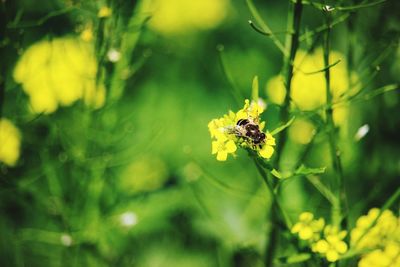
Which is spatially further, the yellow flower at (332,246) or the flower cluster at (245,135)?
the yellow flower at (332,246)

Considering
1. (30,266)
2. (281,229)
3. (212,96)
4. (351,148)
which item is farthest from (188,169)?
(212,96)

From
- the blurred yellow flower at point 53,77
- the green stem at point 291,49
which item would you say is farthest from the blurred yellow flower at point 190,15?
the green stem at point 291,49

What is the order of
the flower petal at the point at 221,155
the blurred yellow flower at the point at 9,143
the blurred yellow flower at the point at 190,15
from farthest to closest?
the blurred yellow flower at the point at 190,15 < the blurred yellow flower at the point at 9,143 < the flower petal at the point at 221,155

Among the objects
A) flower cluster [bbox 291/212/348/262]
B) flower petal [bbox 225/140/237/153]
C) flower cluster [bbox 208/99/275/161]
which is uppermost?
flower cluster [bbox 208/99/275/161]

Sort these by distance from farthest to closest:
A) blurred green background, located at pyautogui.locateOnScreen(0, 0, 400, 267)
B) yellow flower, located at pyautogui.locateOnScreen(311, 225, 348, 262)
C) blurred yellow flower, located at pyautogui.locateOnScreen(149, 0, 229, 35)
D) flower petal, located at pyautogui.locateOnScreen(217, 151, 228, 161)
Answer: blurred yellow flower, located at pyautogui.locateOnScreen(149, 0, 229, 35)
blurred green background, located at pyautogui.locateOnScreen(0, 0, 400, 267)
yellow flower, located at pyautogui.locateOnScreen(311, 225, 348, 262)
flower petal, located at pyautogui.locateOnScreen(217, 151, 228, 161)

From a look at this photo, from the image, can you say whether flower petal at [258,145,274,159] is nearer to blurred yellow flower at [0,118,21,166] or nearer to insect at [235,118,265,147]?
insect at [235,118,265,147]

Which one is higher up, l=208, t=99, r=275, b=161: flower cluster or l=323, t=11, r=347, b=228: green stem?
l=323, t=11, r=347, b=228: green stem

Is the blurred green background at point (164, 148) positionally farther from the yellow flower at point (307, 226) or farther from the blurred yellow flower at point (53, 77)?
the yellow flower at point (307, 226)

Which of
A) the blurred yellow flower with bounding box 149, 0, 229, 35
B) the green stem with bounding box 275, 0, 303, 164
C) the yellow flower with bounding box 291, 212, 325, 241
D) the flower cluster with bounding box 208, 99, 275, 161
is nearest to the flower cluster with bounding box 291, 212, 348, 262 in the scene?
the yellow flower with bounding box 291, 212, 325, 241
